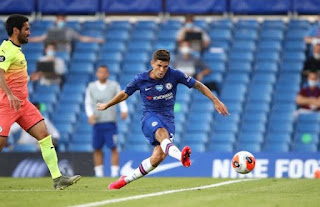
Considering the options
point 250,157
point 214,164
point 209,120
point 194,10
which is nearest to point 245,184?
→ point 250,157

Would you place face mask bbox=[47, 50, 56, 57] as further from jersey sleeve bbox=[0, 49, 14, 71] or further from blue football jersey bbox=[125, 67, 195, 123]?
jersey sleeve bbox=[0, 49, 14, 71]

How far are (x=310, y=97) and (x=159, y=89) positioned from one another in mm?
8853

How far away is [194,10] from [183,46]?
70.9 inches

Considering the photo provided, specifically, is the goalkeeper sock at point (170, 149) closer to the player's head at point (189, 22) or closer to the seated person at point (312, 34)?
the seated person at point (312, 34)

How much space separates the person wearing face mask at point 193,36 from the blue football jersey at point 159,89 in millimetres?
10092

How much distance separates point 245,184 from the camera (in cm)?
1376

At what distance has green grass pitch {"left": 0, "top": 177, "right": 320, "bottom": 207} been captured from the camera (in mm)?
10047

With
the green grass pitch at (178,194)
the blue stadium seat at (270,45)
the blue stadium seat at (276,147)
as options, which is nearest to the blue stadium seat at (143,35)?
the blue stadium seat at (270,45)

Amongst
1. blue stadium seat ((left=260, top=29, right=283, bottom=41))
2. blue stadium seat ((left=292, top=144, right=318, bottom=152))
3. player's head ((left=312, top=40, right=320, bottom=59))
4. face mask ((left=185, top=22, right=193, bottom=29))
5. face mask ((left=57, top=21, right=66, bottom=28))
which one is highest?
face mask ((left=57, top=21, right=66, bottom=28))

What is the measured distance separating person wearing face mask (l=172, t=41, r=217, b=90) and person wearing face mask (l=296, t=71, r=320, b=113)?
7.61 ft

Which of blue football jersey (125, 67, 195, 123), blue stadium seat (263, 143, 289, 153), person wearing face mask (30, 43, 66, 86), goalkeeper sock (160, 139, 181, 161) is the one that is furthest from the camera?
person wearing face mask (30, 43, 66, 86)

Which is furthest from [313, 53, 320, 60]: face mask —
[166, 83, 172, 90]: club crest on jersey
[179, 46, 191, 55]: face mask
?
[166, 83, 172, 90]: club crest on jersey

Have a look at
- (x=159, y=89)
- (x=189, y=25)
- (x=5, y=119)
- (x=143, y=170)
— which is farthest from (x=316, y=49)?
(x=5, y=119)

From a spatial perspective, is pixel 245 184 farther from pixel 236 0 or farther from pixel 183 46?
pixel 236 0
